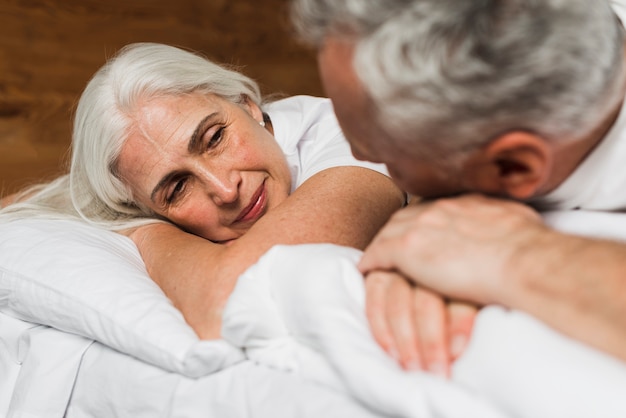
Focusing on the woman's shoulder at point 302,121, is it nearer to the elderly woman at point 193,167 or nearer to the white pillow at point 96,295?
the elderly woman at point 193,167

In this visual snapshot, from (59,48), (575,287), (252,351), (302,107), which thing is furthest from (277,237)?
(59,48)

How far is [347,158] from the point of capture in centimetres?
154

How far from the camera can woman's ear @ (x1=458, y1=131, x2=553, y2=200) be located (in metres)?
0.83

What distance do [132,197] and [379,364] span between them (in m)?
1.06

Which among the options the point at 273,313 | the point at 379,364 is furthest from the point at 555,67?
the point at 273,313

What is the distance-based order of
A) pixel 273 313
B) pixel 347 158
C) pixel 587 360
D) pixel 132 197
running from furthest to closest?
pixel 132 197 → pixel 347 158 → pixel 273 313 → pixel 587 360

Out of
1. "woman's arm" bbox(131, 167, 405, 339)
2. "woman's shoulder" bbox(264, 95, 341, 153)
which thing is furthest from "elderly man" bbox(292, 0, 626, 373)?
"woman's shoulder" bbox(264, 95, 341, 153)

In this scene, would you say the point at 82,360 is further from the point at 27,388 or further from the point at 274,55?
the point at 274,55

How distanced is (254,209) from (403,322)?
80 cm

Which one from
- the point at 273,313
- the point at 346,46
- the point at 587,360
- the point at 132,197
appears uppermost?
the point at 346,46

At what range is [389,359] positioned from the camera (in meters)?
0.83

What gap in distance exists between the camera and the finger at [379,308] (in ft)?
2.84

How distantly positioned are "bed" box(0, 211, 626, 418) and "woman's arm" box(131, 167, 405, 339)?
1.6 inches

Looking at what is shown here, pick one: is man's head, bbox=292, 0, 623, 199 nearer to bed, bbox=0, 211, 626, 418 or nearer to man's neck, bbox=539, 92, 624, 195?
man's neck, bbox=539, 92, 624, 195
